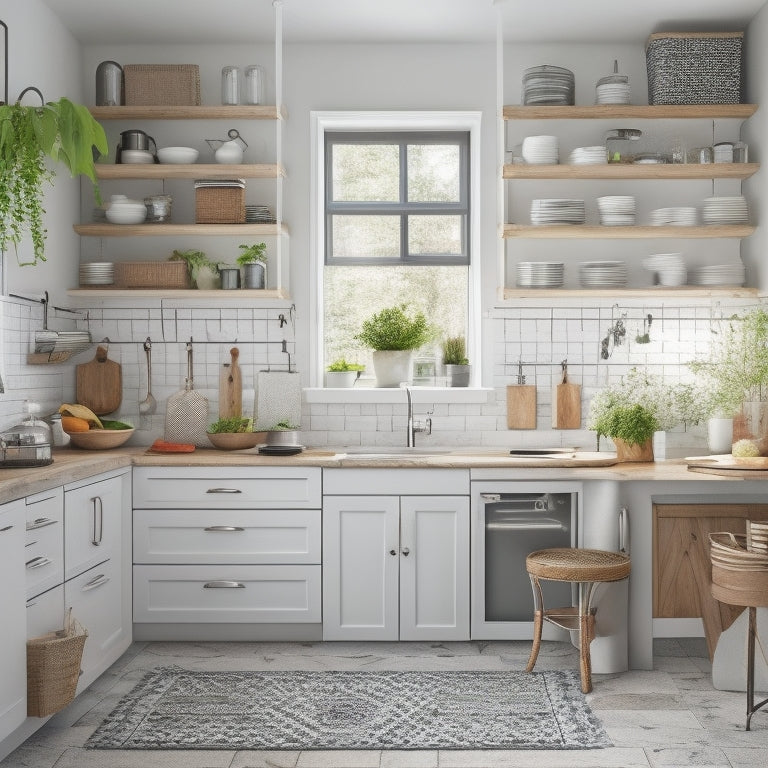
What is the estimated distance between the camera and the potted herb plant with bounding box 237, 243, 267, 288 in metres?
4.72

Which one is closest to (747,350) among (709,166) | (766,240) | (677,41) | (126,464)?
(766,240)

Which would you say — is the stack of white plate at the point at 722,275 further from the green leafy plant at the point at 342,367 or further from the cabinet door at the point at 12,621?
the cabinet door at the point at 12,621

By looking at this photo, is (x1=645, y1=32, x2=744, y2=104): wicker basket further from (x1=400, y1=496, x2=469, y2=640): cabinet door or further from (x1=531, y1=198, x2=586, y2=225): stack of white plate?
(x1=400, y1=496, x2=469, y2=640): cabinet door

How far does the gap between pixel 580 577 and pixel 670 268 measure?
1858mm

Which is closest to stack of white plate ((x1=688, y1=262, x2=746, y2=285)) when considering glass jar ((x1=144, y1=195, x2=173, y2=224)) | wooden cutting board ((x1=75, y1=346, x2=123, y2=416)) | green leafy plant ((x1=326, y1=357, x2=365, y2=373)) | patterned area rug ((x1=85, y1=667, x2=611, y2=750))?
green leafy plant ((x1=326, y1=357, x2=365, y2=373))

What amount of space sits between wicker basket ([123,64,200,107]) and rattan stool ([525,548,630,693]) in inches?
118

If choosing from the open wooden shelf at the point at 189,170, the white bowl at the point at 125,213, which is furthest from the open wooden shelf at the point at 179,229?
the open wooden shelf at the point at 189,170

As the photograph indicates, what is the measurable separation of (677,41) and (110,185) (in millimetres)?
3130

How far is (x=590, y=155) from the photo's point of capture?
463cm

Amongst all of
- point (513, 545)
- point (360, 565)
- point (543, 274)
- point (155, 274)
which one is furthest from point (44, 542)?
point (543, 274)

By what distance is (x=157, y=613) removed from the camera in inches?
166

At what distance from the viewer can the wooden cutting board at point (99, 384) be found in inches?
191

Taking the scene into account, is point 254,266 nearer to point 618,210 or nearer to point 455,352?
point 455,352

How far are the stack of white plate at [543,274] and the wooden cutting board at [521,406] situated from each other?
571 millimetres
